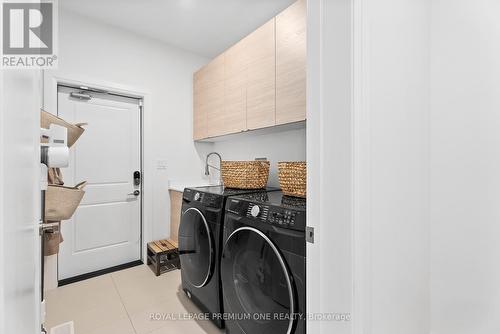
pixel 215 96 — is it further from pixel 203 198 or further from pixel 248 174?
pixel 203 198

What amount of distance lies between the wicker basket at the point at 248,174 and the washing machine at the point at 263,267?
20.7 inches

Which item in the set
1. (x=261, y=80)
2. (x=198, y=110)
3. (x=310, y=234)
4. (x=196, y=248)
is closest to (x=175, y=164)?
(x=198, y=110)

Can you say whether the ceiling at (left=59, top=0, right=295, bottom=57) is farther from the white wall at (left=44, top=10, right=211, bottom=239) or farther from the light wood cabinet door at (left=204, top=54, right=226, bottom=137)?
the light wood cabinet door at (left=204, top=54, right=226, bottom=137)

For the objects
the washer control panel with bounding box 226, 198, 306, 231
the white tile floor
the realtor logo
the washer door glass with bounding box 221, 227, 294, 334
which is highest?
the realtor logo

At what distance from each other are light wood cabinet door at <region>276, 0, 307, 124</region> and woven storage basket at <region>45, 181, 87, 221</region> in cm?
133

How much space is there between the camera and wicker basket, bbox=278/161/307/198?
1500 millimetres

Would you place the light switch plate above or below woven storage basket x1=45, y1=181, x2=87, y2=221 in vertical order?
→ above

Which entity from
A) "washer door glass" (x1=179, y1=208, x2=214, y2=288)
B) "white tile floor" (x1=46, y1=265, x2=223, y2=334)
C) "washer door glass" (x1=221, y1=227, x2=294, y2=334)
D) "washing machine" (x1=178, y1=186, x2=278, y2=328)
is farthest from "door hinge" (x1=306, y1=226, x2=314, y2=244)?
"white tile floor" (x1=46, y1=265, x2=223, y2=334)

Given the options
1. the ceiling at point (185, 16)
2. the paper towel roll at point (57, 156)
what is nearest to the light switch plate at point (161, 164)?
the ceiling at point (185, 16)

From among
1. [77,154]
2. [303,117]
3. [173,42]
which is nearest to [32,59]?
[303,117]

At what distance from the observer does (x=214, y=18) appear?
2.27 metres

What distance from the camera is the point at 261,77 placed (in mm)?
1896

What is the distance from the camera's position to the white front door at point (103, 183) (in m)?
2.30

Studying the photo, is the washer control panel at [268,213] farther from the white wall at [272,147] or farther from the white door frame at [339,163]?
the white wall at [272,147]
